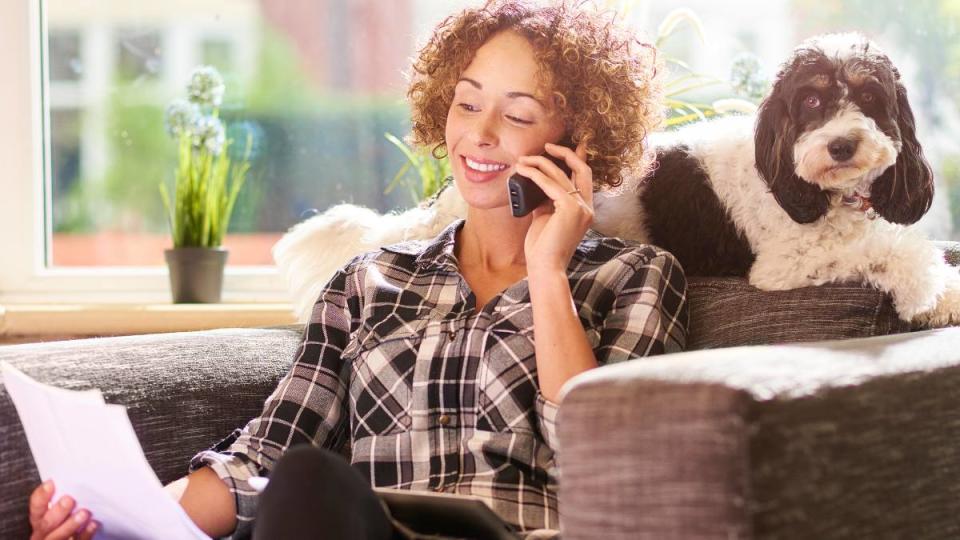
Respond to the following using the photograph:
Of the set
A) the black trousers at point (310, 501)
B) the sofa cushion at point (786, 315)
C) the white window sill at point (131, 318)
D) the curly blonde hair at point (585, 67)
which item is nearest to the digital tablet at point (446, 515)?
the black trousers at point (310, 501)

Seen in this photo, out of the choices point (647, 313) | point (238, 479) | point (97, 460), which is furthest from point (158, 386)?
point (647, 313)

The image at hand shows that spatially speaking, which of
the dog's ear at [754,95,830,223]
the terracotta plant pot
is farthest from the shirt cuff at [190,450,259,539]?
the terracotta plant pot

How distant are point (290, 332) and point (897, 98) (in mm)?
938

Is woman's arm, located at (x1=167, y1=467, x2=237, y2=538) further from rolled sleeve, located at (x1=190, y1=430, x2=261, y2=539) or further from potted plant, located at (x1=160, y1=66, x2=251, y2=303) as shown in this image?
potted plant, located at (x1=160, y1=66, x2=251, y2=303)

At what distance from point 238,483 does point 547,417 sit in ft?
1.29

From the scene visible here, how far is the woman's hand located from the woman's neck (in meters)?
0.63

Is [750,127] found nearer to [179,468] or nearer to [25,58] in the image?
[179,468]

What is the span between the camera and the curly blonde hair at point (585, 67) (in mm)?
1530

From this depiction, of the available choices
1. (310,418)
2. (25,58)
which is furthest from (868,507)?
(25,58)

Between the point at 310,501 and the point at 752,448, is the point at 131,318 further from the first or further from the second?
the point at 752,448

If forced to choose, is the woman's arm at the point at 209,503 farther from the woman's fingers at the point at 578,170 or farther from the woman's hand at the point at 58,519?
the woman's fingers at the point at 578,170

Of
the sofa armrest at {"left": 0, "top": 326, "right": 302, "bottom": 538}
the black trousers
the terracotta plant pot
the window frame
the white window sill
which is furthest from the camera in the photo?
the window frame

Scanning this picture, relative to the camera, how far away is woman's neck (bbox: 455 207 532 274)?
1.57m

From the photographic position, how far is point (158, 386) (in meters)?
1.43
